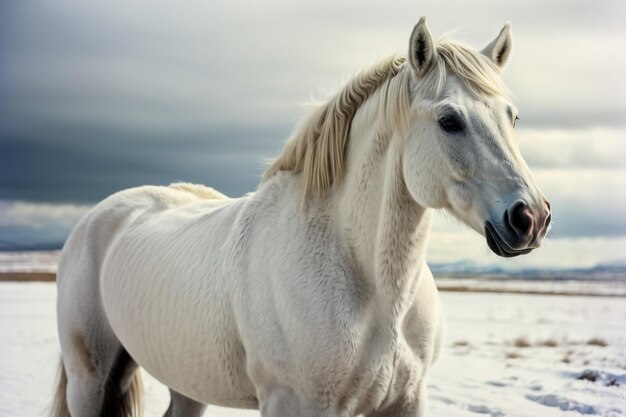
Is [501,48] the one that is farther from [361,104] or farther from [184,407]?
[184,407]

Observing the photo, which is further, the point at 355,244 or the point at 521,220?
the point at 355,244

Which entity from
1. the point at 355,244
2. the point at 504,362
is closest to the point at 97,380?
the point at 355,244

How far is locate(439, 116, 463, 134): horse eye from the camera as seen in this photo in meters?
1.39

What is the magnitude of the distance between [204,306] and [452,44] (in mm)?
991

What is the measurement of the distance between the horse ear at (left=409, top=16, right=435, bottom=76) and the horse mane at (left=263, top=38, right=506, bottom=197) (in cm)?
2

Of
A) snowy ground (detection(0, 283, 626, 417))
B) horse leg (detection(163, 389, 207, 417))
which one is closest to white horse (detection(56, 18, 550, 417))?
horse leg (detection(163, 389, 207, 417))

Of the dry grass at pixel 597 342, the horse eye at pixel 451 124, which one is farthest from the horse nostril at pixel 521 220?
the dry grass at pixel 597 342

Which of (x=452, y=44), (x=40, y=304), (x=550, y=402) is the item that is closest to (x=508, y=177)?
(x=452, y=44)

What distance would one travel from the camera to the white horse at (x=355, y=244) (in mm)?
1383

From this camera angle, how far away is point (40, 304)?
11.3 metres

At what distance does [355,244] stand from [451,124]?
15.3 inches

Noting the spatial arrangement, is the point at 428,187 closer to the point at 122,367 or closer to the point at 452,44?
the point at 452,44

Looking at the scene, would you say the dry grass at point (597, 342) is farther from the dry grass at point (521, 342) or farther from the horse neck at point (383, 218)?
the horse neck at point (383, 218)

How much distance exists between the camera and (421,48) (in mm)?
1456
